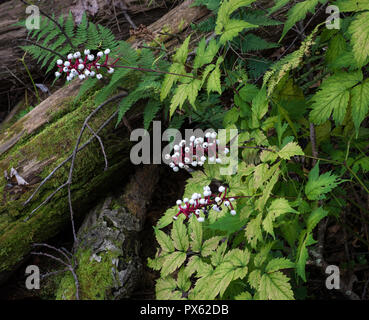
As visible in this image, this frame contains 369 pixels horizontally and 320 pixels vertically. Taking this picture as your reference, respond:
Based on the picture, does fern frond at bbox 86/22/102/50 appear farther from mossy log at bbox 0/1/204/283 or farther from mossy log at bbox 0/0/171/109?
mossy log at bbox 0/0/171/109

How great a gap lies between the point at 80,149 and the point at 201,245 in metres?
1.27

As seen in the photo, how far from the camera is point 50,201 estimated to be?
2773 mm

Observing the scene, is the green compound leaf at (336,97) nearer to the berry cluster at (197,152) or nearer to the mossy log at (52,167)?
the berry cluster at (197,152)

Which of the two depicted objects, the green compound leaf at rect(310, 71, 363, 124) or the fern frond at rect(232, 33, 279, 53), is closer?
the green compound leaf at rect(310, 71, 363, 124)

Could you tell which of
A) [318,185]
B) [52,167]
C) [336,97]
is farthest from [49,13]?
[318,185]

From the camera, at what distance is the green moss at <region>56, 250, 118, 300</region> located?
2.54 meters

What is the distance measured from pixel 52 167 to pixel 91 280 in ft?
3.10

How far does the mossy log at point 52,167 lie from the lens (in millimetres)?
2723

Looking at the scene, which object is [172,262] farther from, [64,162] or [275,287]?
[64,162]

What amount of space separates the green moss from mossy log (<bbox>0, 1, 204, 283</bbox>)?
0.42 metres

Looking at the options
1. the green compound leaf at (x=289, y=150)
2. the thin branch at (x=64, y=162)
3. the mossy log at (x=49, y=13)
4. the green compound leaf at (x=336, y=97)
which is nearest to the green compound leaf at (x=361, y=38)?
the green compound leaf at (x=336, y=97)

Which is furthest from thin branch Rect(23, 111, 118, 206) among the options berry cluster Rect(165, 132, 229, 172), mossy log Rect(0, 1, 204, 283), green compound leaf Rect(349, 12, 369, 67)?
green compound leaf Rect(349, 12, 369, 67)
